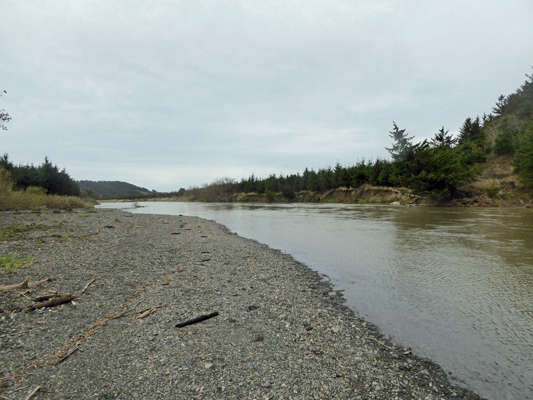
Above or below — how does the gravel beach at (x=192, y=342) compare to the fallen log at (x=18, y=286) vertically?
below

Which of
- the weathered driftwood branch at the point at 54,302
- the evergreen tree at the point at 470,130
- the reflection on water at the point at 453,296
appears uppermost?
the evergreen tree at the point at 470,130

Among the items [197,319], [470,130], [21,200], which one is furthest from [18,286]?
[470,130]

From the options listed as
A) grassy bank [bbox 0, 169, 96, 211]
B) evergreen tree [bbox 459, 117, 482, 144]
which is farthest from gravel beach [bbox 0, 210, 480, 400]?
evergreen tree [bbox 459, 117, 482, 144]

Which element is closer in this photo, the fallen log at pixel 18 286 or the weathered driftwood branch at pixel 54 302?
the weathered driftwood branch at pixel 54 302

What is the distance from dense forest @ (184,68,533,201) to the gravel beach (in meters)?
42.3

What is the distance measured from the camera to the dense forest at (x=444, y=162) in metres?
41.8

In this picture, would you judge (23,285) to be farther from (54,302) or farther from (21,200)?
(21,200)

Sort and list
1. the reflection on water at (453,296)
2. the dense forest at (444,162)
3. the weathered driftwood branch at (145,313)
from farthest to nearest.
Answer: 1. the dense forest at (444,162)
2. the weathered driftwood branch at (145,313)
3. the reflection on water at (453,296)

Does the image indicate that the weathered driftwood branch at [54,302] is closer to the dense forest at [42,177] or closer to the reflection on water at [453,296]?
the reflection on water at [453,296]

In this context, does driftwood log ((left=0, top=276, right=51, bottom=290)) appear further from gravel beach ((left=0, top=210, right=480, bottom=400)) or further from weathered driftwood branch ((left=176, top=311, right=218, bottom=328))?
weathered driftwood branch ((left=176, top=311, right=218, bottom=328))

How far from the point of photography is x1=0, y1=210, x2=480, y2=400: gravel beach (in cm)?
324

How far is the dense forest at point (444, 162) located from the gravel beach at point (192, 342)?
139ft

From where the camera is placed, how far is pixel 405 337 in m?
4.72

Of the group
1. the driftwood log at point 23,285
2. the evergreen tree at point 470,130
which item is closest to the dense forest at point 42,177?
the driftwood log at point 23,285
